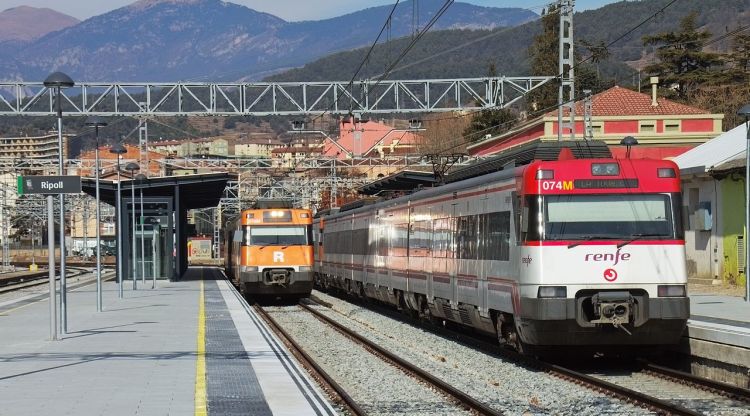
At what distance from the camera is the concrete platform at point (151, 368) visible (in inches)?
495

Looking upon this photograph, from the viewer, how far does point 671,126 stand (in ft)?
224

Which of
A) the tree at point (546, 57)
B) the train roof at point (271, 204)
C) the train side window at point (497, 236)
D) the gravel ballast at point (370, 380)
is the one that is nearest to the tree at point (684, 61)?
the tree at point (546, 57)

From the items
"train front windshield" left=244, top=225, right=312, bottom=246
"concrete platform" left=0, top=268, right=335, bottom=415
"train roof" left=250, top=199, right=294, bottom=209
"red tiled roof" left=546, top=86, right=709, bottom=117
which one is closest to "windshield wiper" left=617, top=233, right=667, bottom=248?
"concrete platform" left=0, top=268, right=335, bottom=415

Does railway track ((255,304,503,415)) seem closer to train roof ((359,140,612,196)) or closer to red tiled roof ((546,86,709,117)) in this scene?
train roof ((359,140,612,196))

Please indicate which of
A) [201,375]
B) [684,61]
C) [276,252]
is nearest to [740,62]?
[684,61]

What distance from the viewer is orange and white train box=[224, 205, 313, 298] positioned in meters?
35.8

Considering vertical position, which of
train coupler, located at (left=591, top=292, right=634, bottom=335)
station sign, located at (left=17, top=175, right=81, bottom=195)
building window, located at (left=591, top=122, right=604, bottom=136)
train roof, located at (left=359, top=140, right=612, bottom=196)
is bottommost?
train coupler, located at (left=591, top=292, right=634, bottom=335)

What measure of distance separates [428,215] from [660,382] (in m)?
9.80

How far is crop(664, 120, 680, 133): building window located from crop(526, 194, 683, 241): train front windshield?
53.0m

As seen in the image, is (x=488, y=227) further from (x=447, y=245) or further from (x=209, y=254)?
(x=209, y=254)

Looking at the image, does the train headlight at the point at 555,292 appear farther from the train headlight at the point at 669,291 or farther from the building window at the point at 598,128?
the building window at the point at 598,128

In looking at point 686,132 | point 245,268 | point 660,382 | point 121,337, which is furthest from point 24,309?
point 686,132

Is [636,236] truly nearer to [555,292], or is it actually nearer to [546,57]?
[555,292]

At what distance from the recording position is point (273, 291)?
3584cm
